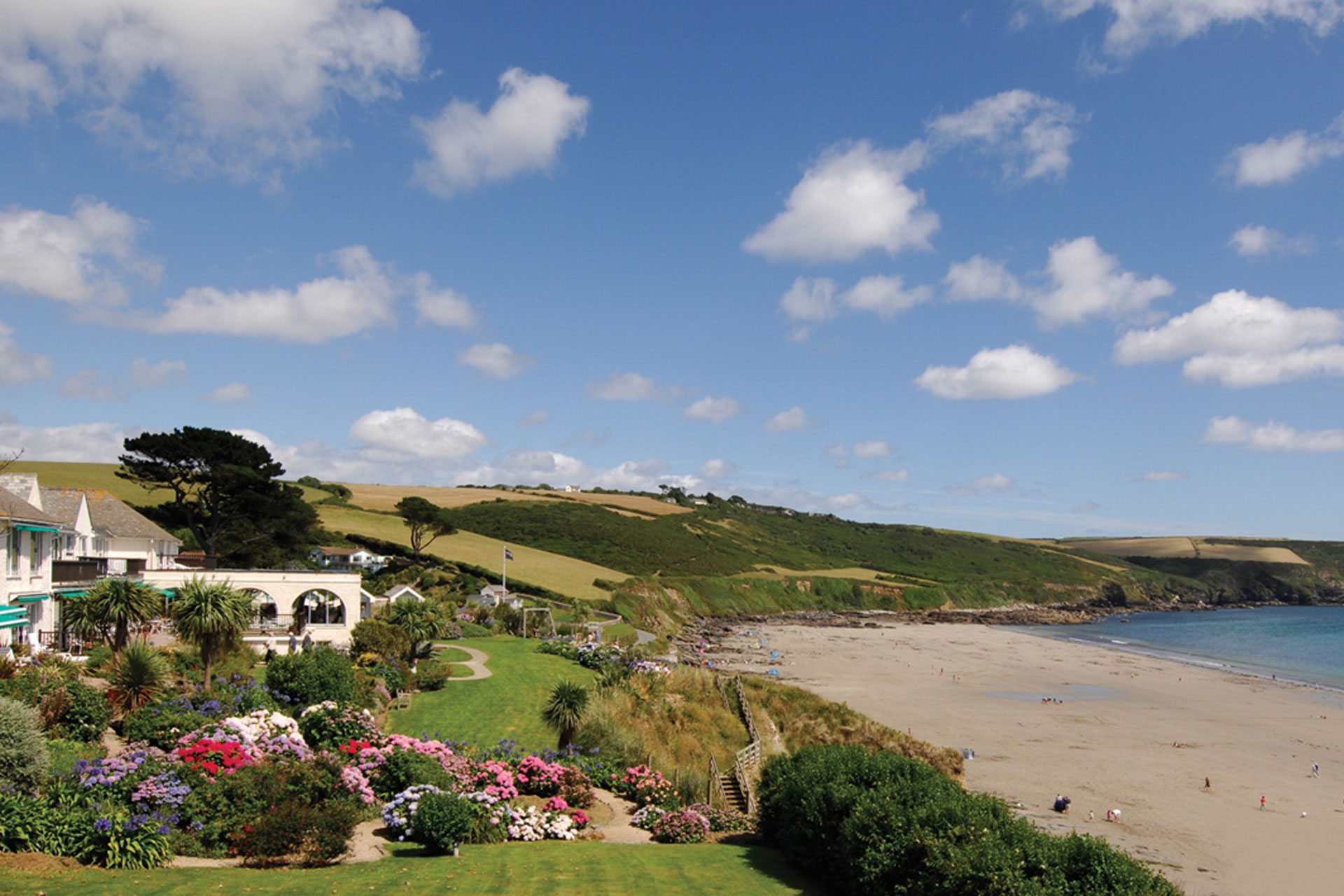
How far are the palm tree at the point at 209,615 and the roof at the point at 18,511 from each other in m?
6.81

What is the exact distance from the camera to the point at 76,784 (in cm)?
1644

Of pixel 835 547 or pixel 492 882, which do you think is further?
pixel 835 547

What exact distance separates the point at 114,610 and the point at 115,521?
94.0 feet

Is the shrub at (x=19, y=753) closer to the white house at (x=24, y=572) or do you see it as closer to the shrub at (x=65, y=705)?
the shrub at (x=65, y=705)

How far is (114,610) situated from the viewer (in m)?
27.2

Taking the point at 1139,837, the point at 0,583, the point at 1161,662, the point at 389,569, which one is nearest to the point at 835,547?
the point at 1161,662


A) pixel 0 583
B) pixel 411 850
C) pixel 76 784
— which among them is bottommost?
pixel 411 850

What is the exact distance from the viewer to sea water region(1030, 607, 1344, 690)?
7994cm

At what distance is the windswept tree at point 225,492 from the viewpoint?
62719 mm

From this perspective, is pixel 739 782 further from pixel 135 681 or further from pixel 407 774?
pixel 135 681

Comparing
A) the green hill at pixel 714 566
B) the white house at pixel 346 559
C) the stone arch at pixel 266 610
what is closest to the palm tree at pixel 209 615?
the stone arch at pixel 266 610

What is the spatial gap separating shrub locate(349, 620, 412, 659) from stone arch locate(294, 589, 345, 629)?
640 cm

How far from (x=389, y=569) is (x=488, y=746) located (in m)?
58.9

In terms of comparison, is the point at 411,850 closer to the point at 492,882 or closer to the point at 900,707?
the point at 492,882
